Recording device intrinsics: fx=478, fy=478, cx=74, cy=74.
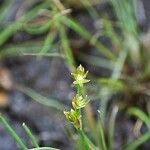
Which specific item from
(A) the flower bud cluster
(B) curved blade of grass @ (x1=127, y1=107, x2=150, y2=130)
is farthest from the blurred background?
(A) the flower bud cluster

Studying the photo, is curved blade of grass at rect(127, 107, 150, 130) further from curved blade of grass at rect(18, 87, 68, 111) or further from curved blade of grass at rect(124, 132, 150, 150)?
curved blade of grass at rect(18, 87, 68, 111)

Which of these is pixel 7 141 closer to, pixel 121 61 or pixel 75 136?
pixel 75 136

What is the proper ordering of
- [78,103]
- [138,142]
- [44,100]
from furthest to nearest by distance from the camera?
[44,100] → [138,142] → [78,103]

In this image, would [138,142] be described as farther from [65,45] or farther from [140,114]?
[65,45]

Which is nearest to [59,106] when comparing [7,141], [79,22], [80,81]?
[7,141]

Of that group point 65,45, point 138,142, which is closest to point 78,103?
point 138,142

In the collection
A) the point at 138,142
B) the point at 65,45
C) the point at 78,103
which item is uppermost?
the point at 65,45

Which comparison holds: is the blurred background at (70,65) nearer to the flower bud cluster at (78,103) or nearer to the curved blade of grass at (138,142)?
the curved blade of grass at (138,142)
